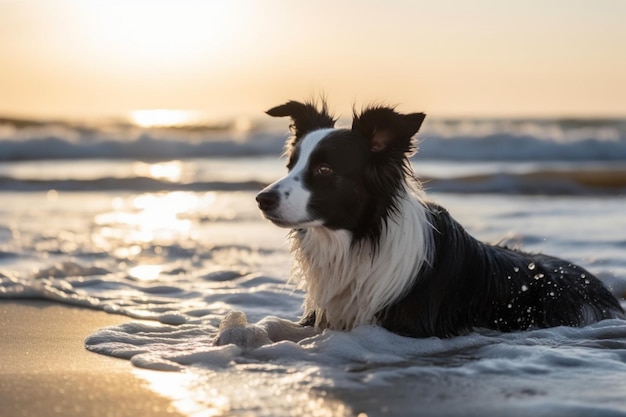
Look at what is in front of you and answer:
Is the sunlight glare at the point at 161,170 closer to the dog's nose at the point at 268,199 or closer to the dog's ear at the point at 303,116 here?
the dog's ear at the point at 303,116

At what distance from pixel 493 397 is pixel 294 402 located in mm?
762

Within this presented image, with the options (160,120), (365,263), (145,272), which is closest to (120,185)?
(145,272)

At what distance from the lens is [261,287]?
674 centimetres

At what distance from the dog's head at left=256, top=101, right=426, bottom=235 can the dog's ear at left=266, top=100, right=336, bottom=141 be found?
240 mm

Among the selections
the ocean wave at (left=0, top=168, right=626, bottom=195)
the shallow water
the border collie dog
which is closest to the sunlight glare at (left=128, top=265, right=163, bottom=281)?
the shallow water

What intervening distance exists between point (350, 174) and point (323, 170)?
13 centimetres

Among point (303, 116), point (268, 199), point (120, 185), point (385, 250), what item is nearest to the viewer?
point (268, 199)

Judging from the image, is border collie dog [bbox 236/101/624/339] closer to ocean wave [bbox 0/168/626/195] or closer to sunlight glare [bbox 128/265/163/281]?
sunlight glare [bbox 128/265/163/281]

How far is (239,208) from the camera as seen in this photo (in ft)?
39.6

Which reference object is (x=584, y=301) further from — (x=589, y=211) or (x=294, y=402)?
(x=589, y=211)

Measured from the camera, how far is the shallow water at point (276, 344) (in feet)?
12.4

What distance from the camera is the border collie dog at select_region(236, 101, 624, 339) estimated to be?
4.76 metres

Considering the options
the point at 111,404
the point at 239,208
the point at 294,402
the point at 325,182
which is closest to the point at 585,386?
the point at 294,402

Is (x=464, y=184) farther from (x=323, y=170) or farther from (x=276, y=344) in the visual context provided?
(x=276, y=344)
